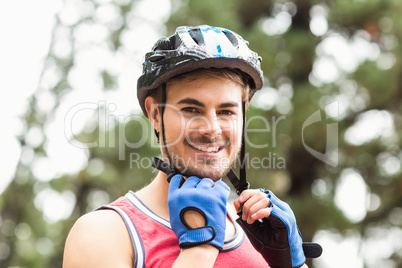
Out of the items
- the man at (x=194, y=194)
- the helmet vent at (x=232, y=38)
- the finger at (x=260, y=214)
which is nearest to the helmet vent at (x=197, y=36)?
the man at (x=194, y=194)

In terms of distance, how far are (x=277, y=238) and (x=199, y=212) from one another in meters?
0.52

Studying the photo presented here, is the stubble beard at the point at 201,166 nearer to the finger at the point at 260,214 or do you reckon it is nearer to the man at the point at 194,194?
the man at the point at 194,194

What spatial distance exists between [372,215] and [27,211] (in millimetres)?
7452

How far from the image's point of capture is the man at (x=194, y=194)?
2.13 m

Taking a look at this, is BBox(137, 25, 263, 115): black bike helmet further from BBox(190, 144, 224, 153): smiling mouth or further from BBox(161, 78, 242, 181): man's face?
BBox(190, 144, 224, 153): smiling mouth

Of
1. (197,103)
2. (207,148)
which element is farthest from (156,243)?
(197,103)

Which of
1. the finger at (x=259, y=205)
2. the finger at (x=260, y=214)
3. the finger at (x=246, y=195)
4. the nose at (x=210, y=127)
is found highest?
the nose at (x=210, y=127)

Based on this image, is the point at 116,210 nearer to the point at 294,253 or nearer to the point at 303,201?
the point at 294,253

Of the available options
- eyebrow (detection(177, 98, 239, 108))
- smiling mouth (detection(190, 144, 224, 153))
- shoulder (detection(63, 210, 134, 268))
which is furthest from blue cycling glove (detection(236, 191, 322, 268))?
shoulder (detection(63, 210, 134, 268))

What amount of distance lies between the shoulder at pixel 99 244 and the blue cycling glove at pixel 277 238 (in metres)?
0.59

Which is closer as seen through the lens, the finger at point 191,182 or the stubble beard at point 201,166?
the finger at point 191,182

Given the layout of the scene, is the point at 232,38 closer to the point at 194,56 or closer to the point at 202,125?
the point at 194,56

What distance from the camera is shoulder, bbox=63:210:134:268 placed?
2109 mm

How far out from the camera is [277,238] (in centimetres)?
241
